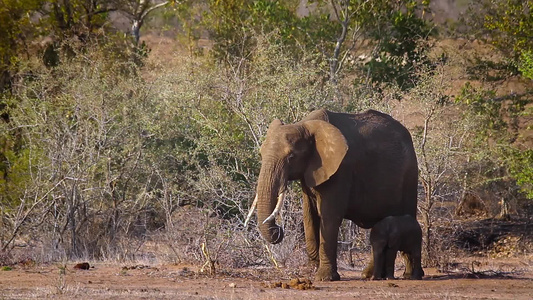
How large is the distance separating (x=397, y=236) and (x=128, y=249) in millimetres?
5239

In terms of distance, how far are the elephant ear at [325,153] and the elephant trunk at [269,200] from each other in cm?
47

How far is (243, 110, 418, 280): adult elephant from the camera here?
11414 mm

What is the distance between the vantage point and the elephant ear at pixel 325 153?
11539 millimetres

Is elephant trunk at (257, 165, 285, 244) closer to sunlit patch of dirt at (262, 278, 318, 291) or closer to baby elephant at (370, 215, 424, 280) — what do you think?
sunlit patch of dirt at (262, 278, 318, 291)

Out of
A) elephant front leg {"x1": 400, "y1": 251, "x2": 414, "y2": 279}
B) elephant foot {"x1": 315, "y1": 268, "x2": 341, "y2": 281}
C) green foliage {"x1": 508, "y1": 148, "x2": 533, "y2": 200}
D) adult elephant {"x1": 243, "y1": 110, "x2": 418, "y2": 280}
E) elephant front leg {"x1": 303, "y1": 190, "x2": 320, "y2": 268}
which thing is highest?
green foliage {"x1": 508, "y1": 148, "x2": 533, "y2": 200}

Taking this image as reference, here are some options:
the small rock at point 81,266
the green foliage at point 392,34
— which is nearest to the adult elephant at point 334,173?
the small rock at point 81,266

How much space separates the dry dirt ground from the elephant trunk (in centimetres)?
58

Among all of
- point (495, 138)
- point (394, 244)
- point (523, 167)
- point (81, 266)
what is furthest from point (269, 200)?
point (495, 138)

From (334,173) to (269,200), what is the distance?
0.88 m

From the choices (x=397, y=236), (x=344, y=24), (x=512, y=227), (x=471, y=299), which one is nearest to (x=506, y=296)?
(x=471, y=299)

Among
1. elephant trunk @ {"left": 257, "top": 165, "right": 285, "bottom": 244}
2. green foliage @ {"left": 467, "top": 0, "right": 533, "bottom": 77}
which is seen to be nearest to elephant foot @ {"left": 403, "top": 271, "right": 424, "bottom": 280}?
elephant trunk @ {"left": 257, "top": 165, "right": 285, "bottom": 244}

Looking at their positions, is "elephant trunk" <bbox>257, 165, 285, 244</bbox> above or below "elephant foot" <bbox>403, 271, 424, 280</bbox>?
above

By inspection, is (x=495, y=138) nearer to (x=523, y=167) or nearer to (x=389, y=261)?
(x=523, y=167)

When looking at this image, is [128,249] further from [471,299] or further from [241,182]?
Answer: [471,299]
